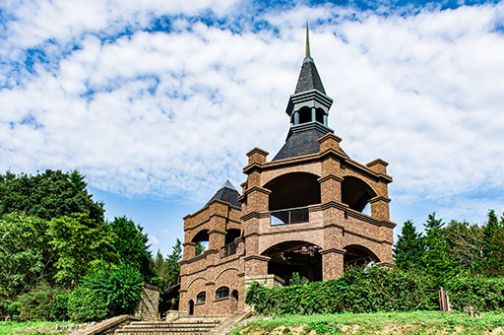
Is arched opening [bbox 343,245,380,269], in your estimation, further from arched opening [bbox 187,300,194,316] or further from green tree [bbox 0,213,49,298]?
green tree [bbox 0,213,49,298]

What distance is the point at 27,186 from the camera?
136 ft

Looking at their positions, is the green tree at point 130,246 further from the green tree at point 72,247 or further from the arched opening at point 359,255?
the arched opening at point 359,255

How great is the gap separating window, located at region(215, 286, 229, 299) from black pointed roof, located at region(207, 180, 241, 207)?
22.5 ft

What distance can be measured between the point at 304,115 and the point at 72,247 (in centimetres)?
1680

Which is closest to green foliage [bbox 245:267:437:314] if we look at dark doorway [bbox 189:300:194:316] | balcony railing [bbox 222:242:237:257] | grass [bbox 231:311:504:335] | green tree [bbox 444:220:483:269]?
grass [bbox 231:311:504:335]

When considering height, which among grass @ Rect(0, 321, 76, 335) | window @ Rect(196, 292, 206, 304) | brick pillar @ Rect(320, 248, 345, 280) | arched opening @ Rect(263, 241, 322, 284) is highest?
arched opening @ Rect(263, 241, 322, 284)

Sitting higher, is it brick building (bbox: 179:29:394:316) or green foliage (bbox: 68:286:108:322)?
brick building (bbox: 179:29:394:316)

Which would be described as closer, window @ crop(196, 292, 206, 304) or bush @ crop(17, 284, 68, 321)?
bush @ crop(17, 284, 68, 321)

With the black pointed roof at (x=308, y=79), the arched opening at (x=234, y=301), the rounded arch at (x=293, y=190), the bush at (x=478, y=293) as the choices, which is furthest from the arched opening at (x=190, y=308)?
the bush at (x=478, y=293)

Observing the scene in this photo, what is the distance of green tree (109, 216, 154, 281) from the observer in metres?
38.5

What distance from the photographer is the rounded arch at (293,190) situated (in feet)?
88.0

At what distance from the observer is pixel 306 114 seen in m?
30.8

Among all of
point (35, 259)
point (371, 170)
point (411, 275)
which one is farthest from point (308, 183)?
point (35, 259)

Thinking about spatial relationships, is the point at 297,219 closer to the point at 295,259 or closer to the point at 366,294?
the point at 295,259
